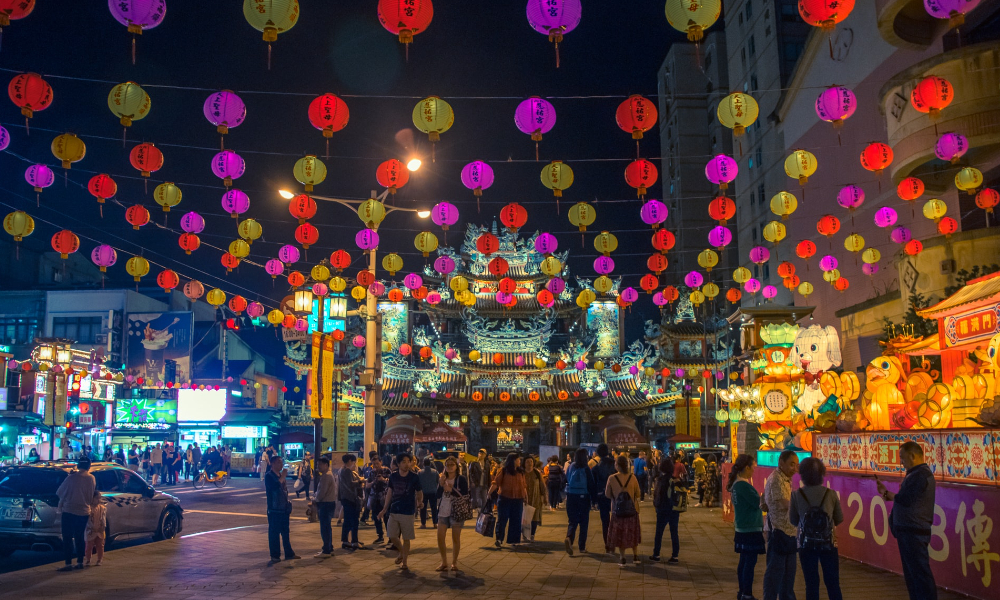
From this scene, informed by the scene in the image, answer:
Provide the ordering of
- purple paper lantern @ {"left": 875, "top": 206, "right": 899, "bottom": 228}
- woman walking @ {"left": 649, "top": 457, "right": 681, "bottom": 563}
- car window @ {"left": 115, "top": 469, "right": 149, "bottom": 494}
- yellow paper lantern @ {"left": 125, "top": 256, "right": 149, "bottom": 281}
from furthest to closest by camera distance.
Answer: purple paper lantern @ {"left": 875, "top": 206, "right": 899, "bottom": 228}
yellow paper lantern @ {"left": 125, "top": 256, "right": 149, "bottom": 281}
car window @ {"left": 115, "top": 469, "right": 149, "bottom": 494}
woman walking @ {"left": 649, "top": 457, "right": 681, "bottom": 563}

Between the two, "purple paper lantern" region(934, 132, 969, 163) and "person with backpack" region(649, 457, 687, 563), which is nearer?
"person with backpack" region(649, 457, 687, 563)

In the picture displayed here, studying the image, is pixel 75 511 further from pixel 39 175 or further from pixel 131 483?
pixel 39 175

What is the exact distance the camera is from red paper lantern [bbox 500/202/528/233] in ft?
54.9

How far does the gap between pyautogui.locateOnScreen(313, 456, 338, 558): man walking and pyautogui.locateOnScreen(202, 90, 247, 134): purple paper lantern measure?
218 inches

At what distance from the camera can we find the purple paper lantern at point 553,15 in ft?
32.8

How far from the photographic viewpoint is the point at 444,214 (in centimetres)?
1711

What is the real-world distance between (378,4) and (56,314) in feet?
140

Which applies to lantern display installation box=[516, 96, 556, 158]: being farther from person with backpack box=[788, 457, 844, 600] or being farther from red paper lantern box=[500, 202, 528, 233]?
person with backpack box=[788, 457, 844, 600]

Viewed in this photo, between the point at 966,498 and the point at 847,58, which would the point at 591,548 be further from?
the point at 847,58

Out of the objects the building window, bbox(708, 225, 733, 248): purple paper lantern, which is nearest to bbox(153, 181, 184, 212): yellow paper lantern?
bbox(708, 225, 733, 248): purple paper lantern

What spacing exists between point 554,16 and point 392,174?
227 inches

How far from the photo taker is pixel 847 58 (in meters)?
27.1

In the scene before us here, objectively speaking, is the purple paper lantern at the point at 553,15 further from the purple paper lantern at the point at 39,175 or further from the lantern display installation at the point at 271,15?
the purple paper lantern at the point at 39,175

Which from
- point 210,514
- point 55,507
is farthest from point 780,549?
point 210,514
